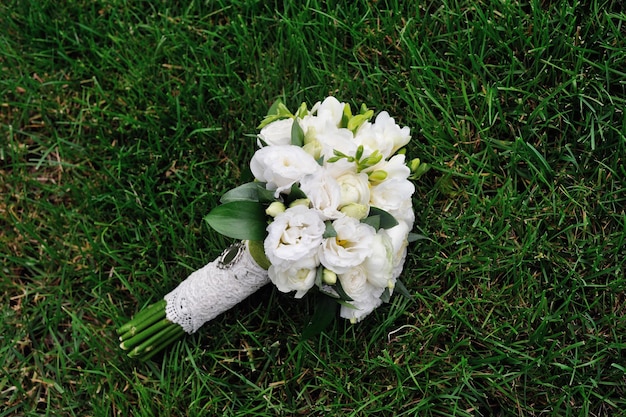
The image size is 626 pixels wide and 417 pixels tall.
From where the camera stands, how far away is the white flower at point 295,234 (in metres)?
1.27

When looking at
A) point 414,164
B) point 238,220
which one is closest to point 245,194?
point 238,220

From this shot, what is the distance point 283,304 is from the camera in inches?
66.1

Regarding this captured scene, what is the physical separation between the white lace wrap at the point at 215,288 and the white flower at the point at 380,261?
0.89 ft

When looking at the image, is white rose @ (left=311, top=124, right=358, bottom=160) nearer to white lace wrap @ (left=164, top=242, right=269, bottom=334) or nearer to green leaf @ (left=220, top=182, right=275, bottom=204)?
green leaf @ (left=220, top=182, right=275, bottom=204)

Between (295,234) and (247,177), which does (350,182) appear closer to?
(295,234)

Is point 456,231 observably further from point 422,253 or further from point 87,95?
point 87,95

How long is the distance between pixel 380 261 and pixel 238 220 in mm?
301

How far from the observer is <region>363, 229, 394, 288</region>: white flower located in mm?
1322

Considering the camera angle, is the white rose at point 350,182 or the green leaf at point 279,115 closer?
the white rose at point 350,182

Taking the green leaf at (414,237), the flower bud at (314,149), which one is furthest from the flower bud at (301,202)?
the green leaf at (414,237)

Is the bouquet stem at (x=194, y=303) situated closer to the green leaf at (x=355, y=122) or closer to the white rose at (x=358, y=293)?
the white rose at (x=358, y=293)

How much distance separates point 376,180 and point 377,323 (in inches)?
17.2

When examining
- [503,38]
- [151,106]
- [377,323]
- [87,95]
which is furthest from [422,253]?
[87,95]

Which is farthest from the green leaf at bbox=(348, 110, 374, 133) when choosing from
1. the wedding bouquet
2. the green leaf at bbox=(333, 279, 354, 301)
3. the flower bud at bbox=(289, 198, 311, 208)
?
the green leaf at bbox=(333, 279, 354, 301)
